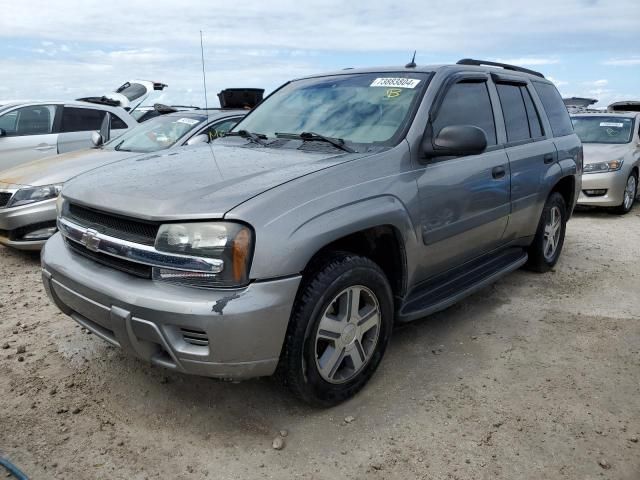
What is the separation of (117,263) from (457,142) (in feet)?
6.17

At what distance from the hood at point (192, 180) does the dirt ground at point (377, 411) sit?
106 cm

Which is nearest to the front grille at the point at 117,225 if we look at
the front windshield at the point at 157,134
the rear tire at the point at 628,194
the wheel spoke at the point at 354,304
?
the wheel spoke at the point at 354,304

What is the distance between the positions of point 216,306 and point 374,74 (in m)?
2.12

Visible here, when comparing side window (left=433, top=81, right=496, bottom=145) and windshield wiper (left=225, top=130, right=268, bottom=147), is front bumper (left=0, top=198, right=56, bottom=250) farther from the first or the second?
side window (left=433, top=81, right=496, bottom=145)

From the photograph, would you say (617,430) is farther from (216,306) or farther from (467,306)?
(216,306)

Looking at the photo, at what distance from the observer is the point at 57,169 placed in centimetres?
546

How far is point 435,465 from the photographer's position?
239 cm

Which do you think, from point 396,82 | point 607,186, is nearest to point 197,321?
point 396,82

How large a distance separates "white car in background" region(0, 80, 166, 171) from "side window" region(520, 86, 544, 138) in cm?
589

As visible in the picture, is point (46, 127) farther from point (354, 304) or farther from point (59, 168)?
point (354, 304)

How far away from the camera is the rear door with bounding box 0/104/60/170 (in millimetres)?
7465

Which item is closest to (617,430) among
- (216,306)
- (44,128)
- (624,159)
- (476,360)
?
(476,360)

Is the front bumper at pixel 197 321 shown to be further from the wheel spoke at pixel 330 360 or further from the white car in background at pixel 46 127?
the white car in background at pixel 46 127

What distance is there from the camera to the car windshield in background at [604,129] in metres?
8.95
